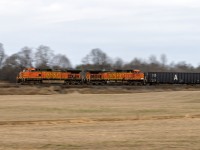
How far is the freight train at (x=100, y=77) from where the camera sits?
69.8 metres

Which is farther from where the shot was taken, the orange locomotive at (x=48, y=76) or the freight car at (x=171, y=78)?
the freight car at (x=171, y=78)

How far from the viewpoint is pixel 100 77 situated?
2862 inches

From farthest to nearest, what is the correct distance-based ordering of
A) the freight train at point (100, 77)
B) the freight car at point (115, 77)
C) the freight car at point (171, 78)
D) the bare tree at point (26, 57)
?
the bare tree at point (26, 57)
the freight car at point (171, 78)
the freight car at point (115, 77)
the freight train at point (100, 77)

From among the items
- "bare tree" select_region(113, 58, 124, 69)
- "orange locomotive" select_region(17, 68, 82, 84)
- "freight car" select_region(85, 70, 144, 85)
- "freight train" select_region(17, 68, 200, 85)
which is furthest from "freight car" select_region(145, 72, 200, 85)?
"bare tree" select_region(113, 58, 124, 69)

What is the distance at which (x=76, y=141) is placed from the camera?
12.8 metres

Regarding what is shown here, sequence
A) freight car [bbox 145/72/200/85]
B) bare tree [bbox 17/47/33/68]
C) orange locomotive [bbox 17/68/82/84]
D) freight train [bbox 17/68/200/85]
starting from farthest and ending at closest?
bare tree [bbox 17/47/33/68], freight car [bbox 145/72/200/85], freight train [bbox 17/68/200/85], orange locomotive [bbox 17/68/82/84]

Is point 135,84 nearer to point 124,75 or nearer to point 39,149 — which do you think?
point 124,75

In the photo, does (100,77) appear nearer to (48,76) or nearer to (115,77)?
(115,77)

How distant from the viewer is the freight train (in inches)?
2749

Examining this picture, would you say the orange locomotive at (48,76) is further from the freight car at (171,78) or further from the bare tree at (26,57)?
the bare tree at (26,57)

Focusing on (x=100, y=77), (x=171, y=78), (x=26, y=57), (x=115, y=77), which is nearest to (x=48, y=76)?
(x=100, y=77)

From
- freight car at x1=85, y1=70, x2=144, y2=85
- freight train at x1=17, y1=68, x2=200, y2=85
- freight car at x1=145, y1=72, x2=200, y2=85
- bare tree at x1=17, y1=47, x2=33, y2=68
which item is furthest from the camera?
bare tree at x1=17, y1=47, x2=33, y2=68

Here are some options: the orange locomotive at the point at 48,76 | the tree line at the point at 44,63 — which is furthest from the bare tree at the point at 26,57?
the orange locomotive at the point at 48,76

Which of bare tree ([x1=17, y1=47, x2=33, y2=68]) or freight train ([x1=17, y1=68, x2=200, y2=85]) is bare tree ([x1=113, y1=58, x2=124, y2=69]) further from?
freight train ([x1=17, y1=68, x2=200, y2=85])
